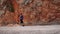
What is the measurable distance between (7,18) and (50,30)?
69 cm

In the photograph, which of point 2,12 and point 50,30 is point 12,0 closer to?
point 2,12

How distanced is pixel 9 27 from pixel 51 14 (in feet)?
2.21

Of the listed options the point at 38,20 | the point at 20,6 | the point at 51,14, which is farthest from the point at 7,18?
the point at 51,14

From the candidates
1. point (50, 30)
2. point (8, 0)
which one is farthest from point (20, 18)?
point (50, 30)

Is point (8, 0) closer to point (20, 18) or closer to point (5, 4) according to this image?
point (5, 4)

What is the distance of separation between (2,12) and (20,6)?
0.30m

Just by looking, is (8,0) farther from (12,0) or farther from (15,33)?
(15,33)

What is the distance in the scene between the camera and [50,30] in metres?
2.31

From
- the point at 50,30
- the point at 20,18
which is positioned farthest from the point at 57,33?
the point at 20,18

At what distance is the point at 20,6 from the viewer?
7.91ft

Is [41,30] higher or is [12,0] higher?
[12,0]

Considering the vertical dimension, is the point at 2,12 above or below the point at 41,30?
above

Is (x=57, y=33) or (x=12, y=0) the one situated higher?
(x=12, y=0)

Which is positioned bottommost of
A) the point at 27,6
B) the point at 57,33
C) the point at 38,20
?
the point at 57,33
